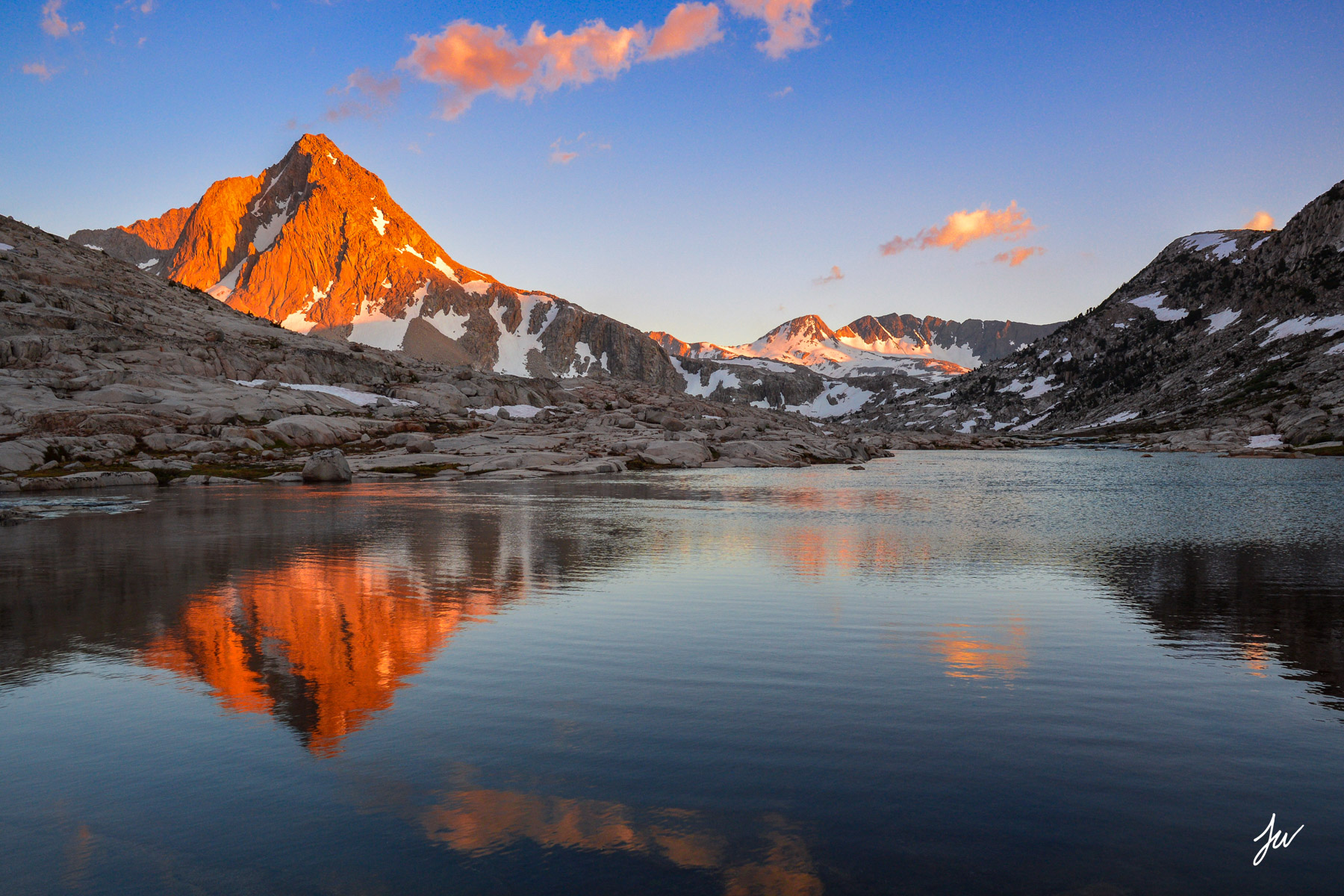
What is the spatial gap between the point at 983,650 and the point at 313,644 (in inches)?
584

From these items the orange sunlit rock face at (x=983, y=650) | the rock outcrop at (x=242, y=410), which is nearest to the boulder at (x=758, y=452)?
the rock outcrop at (x=242, y=410)

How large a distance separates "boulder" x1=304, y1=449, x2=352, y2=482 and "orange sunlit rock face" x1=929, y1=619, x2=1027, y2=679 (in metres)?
74.8

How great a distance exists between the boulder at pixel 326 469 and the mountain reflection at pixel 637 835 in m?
78.4

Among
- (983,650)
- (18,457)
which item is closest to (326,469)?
(18,457)

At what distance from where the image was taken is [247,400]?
10956 centimetres

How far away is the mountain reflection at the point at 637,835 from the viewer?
27.3ft

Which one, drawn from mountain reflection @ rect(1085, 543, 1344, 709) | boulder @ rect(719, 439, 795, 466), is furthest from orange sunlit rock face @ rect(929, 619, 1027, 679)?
boulder @ rect(719, 439, 795, 466)

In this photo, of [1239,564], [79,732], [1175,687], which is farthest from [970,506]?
[79,732]

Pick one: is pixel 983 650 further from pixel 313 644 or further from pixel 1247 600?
pixel 313 644

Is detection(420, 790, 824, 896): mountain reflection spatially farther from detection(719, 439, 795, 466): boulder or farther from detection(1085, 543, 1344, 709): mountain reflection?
detection(719, 439, 795, 466): boulder

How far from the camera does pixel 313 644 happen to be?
18000mm

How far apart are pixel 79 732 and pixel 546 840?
8.54 m

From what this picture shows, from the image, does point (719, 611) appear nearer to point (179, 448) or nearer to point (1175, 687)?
point (1175, 687)
